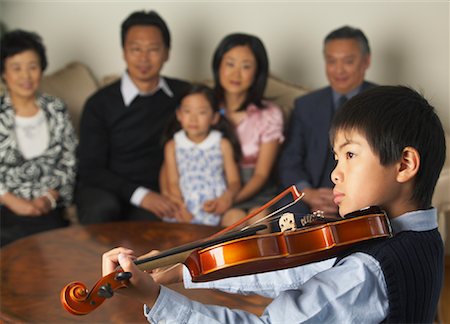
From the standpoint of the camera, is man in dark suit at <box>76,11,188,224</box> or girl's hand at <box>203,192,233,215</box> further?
man in dark suit at <box>76,11,188,224</box>

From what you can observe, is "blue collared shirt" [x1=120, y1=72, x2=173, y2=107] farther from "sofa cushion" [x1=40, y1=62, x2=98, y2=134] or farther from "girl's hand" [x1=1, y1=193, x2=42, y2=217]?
"girl's hand" [x1=1, y1=193, x2=42, y2=217]

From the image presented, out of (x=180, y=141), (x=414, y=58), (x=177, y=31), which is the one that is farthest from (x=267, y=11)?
(x=180, y=141)

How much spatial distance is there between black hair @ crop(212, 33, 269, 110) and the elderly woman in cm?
63

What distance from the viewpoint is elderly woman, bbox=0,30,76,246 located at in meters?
2.77

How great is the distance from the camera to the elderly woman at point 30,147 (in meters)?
2.77

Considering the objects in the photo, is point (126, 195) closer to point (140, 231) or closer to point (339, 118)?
point (140, 231)

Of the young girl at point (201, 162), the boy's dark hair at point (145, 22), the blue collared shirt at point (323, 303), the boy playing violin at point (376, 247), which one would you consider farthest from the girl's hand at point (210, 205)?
the blue collared shirt at point (323, 303)

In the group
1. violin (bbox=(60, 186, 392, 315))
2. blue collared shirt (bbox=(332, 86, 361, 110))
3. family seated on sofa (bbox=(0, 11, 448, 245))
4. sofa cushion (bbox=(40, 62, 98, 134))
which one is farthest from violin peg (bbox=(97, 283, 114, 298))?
sofa cushion (bbox=(40, 62, 98, 134))

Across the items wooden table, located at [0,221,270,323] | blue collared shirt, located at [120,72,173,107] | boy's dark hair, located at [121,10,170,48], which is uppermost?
boy's dark hair, located at [121,10,170,48]

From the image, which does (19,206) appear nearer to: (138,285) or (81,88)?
(81,88)

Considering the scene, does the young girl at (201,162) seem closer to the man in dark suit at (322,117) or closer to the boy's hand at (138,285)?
the man in dark suit at (322,117)

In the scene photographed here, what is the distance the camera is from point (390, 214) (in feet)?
4.08

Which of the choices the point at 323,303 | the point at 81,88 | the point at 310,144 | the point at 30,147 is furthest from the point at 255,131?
the point at 323,303

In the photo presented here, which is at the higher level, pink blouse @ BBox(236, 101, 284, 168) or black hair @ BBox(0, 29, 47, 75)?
black hair @ BBox(0, 29, 47, 75)
